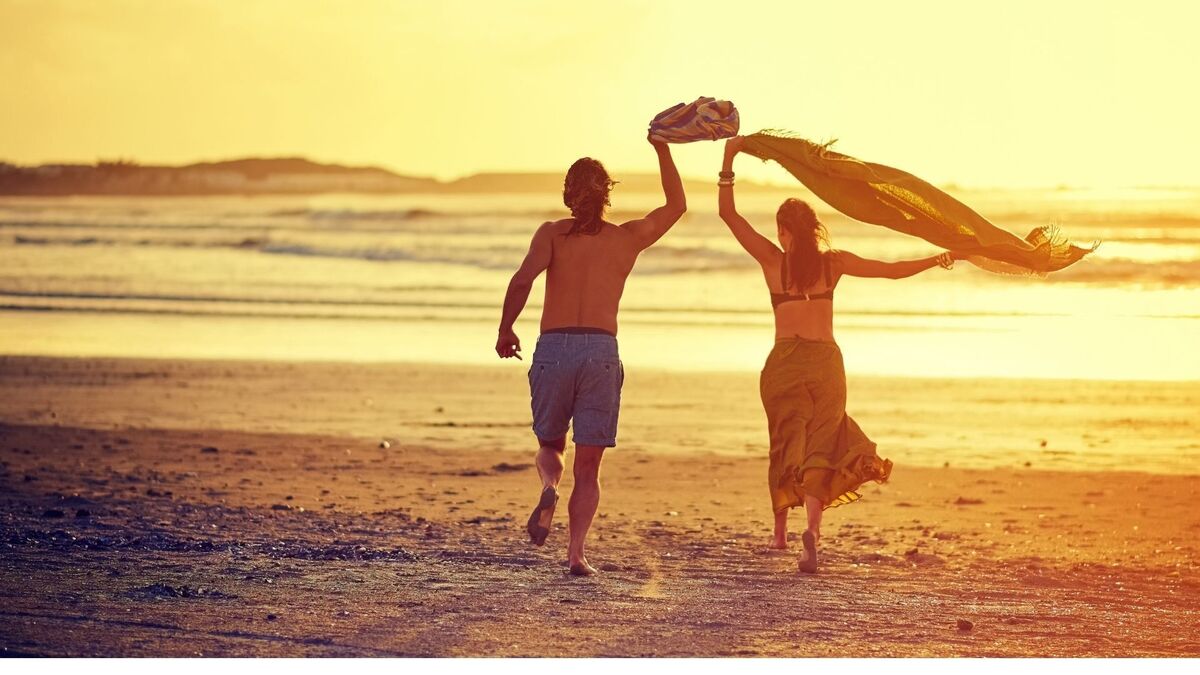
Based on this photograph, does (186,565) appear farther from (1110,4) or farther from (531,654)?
(1110,4)

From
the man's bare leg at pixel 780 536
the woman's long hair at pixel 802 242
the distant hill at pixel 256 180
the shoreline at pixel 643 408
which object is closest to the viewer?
the woman's long hair at pixel 802 242

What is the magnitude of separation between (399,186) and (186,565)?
5263 cm

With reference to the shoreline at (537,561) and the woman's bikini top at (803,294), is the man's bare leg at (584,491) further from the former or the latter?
the woman's bikini top at (803,294)

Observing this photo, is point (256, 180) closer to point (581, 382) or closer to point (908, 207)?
point (908, 207)

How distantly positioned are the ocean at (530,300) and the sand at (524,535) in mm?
2092

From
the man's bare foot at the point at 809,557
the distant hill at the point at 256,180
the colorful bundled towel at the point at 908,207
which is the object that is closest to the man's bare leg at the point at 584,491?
the man's bare foot at the point at 809,557

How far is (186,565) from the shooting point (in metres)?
6.94

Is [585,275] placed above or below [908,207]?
below

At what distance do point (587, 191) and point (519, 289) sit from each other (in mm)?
464

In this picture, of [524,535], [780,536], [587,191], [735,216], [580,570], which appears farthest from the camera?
[524,535]

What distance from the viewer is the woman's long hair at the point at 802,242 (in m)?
7.04

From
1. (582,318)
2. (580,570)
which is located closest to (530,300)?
(580,570)

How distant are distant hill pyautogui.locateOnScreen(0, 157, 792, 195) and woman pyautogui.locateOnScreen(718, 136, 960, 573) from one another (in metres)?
40.8

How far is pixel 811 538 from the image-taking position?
Answer: 23.2 feet
